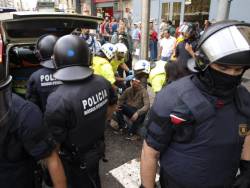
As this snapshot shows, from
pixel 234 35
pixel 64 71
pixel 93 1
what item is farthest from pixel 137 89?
pixel 93 1

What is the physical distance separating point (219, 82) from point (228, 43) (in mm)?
230

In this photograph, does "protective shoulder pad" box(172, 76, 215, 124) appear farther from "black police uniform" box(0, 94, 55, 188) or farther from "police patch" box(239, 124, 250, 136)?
"black police uniform" box(0, 94, 55, 188)

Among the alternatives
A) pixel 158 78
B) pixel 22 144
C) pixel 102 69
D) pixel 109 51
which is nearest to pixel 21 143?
pixel 22 144

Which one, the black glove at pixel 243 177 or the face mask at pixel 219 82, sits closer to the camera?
the face mask at pixel 219 82

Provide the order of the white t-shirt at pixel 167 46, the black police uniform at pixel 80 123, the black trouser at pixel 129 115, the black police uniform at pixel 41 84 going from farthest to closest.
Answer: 1. the white t-shirt at pixel 167 46
2. the black trouser at pixel 129 115
3. the black police uniform at pixel 41 84
4. the black police uniform at pixel 80 123

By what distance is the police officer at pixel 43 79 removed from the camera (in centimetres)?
291

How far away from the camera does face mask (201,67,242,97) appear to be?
1544 millimetres

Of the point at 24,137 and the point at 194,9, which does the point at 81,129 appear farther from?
the point at 194,9

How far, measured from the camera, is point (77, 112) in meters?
2.10

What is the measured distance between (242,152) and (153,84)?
Result: 217 cm

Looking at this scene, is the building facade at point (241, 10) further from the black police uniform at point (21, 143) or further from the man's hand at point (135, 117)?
the black police uniform at point (21, 143)


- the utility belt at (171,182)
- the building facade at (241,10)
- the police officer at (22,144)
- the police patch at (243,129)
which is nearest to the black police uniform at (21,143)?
the police officer at (22,144)

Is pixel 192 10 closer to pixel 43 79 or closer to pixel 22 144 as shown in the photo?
pixel 43 79

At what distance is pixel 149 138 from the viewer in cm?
176
